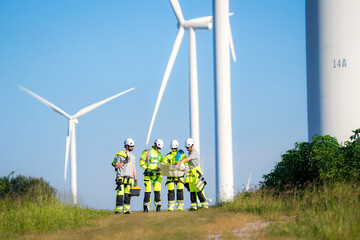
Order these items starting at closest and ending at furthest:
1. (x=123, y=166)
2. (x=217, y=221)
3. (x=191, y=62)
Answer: (x=217, y=221) < (x=123, y=166) < (x=191, y=62)

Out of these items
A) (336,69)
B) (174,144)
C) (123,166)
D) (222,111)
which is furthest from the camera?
(222,111)

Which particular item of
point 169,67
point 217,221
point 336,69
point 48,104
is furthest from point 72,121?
point 217,221

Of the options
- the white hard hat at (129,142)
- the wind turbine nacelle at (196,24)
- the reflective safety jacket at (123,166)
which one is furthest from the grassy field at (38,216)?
the wind turbine nacelle at (196,24)

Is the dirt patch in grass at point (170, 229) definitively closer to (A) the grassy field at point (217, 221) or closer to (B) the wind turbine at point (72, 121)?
(A) the grassy field at point (217, 221)

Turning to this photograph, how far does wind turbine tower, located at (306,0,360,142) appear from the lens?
2586cm

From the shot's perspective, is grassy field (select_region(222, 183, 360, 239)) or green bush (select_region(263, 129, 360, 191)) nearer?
grassy field (select_region(222, 183, 360, 239))

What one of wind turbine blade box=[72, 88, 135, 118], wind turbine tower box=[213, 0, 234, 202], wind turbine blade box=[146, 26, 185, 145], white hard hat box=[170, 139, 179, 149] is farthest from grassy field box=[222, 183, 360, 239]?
wind turbine blade box=[72, 88, 135, 118]

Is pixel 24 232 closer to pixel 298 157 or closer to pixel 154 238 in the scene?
pixel 154 238

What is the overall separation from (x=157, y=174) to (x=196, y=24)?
19695 millimetres

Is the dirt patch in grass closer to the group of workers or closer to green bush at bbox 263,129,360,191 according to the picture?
the group of workers

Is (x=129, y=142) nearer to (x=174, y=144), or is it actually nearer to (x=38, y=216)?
(x=174, y=144)

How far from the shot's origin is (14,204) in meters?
19.7

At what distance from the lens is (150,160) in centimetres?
1905

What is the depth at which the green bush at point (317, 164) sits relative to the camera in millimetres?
19844
